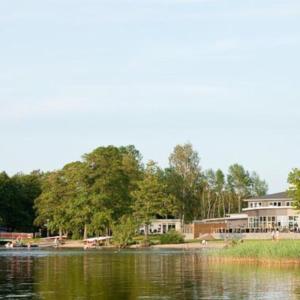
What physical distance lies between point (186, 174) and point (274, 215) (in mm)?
30289

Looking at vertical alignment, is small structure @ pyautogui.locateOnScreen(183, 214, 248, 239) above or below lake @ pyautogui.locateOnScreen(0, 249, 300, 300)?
above

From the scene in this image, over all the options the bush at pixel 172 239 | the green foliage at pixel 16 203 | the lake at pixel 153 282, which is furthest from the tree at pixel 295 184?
the green foliage at pixel 16 203

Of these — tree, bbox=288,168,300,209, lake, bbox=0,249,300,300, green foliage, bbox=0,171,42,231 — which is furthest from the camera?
green foliage, bbox=0,171,42,231

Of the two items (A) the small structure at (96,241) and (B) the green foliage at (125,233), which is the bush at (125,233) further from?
(A) the small structure at (96,241)

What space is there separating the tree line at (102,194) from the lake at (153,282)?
194ft

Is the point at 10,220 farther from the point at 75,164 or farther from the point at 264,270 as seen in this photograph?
the point at 264,270

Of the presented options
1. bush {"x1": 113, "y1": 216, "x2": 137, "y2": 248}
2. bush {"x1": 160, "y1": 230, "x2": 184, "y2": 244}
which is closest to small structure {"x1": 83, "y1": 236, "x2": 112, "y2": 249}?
bush {"x1": 113, "y1": 216, "x2": 137, "y2": 248}

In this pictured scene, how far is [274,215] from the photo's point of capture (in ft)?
433

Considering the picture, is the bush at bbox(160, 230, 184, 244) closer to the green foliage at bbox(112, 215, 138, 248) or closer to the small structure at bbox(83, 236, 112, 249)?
the green foliage at bbox(112, 215, 138, 248)

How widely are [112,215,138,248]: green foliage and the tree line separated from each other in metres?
0.41

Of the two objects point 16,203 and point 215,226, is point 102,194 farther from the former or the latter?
point 16,203

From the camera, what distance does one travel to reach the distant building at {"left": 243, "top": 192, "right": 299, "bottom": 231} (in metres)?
130

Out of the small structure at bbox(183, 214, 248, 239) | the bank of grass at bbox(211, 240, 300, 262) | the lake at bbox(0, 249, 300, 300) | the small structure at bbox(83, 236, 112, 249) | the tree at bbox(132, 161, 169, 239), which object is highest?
the tree at bbox(132, 161, 169, 239)

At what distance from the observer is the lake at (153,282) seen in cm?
3900
